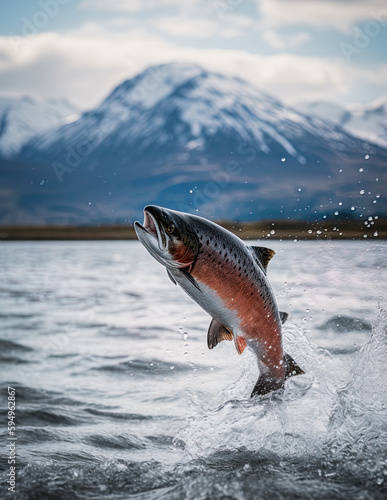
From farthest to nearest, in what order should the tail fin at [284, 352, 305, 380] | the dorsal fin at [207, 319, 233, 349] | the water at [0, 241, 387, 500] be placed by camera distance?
the tail fin at [284, 352, 305, 380], the water at [0, 241, 387, 500], the dorsal fin at [207, 319, 233, 349]

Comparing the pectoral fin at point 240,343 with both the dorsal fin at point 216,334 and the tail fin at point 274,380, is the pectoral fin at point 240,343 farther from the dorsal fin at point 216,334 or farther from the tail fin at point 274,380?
the tail fin at point 274,380

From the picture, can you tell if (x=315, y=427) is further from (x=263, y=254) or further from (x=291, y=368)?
(x=263, y=254)

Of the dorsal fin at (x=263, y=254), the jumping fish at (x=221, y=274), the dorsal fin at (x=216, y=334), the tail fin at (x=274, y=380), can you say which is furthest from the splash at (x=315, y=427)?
the dorsal fin at (x=263, y=254)

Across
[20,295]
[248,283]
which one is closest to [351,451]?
[248,283]

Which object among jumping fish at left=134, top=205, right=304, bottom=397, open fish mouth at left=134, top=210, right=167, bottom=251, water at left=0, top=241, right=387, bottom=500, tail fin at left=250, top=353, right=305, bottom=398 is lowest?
water at left=0, top=241, right=387, bottom=500

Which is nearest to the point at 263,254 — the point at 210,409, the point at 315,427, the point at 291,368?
the point at 291,368

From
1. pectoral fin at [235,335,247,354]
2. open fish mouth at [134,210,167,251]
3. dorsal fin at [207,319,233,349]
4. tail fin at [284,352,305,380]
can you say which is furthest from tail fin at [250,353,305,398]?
open fish mouth at [134,210,167,251]

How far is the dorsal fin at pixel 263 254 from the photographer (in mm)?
4442

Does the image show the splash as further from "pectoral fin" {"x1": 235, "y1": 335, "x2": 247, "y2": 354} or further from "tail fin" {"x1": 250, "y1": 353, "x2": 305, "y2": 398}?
"pectoral fin" {"x1": 235, "y1": 335, "x2": 247, "y2": 354}

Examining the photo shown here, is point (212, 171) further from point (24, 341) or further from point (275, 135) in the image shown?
point (24, 341)

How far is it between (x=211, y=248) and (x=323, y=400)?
2.80 metres

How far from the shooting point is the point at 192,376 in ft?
28.5

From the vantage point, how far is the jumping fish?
146 inches

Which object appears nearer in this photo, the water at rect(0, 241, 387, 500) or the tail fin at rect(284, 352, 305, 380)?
the water at rect(0, 241, 387, 500)
